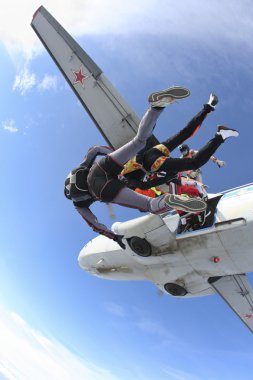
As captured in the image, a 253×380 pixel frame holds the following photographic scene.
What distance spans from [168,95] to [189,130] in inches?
88.9

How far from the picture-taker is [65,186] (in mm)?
8523

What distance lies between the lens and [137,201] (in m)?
7.54

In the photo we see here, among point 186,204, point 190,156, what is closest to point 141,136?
point 186,204

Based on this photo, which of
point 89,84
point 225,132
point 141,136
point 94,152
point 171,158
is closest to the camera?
point 141,136

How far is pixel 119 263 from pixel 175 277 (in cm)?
210

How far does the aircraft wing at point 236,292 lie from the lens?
11.6m

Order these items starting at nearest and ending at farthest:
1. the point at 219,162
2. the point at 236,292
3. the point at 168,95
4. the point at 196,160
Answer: the point at 168,95, the point at 196,160, the point at 219,162, the point at 236,292

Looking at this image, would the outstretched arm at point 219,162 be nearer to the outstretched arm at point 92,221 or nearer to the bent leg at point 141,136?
the outstretched arm at point 92,221

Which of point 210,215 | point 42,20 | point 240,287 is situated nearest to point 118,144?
point 210,215

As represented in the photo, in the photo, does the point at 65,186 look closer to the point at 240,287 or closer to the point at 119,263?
the point at 119,263

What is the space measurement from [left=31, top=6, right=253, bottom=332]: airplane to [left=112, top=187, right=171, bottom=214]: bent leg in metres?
2.27

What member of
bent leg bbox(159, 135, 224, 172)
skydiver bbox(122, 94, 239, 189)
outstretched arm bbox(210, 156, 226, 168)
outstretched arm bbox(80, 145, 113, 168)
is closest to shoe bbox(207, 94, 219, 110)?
skydiver bbox(122, 94, 239, 189)

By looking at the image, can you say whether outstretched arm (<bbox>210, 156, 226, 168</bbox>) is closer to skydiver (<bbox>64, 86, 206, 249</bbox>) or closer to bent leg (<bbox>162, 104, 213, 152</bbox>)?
bent leg (<bbox>162, 104, 213, 152</bbox>)

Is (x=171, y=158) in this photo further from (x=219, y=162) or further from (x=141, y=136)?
(x=219, y=162)
